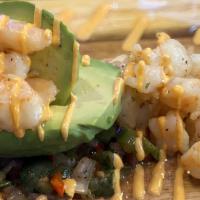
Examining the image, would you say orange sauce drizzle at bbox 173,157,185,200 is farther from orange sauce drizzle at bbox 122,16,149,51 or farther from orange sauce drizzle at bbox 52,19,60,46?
orange sauce drizzle at bbox 122,16,149,51

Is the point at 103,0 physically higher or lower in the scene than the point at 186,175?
higher

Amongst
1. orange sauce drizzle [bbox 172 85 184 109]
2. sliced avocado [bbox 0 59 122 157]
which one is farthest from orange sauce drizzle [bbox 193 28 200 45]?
sliced avocado [bbox 0 59 122 157]

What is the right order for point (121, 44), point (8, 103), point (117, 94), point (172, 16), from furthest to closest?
point (172, 16), point (121, 44), point (117, 94), point (8, 103)

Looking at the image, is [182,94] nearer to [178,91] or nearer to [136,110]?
[178,91]

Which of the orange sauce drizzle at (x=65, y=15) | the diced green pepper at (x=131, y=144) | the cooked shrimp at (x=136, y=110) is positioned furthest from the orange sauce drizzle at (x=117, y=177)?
the orange sauce drizzle at (x=65, y=15)

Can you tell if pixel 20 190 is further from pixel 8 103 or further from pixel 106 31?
pixel 106 31

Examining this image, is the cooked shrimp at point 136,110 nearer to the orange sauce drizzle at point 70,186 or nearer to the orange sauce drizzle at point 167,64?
the orange sauce drizzle at point 167,64

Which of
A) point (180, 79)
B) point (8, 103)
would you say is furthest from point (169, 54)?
point (8, 103)

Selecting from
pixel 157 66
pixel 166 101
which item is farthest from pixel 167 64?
pixel 166 101

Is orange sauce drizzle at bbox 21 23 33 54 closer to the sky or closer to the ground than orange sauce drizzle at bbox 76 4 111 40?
closer to the sky
